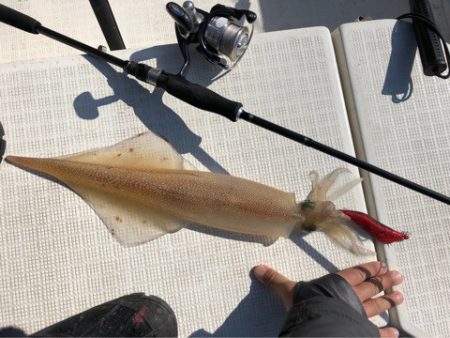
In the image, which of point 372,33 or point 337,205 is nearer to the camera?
point 337,205


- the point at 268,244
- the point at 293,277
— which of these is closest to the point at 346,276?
the point at 293,277

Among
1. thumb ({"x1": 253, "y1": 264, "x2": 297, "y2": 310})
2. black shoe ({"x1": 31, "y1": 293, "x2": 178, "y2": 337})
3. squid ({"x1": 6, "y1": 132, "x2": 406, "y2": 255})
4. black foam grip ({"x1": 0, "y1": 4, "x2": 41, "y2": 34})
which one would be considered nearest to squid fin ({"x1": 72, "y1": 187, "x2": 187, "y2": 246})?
squid ({"x1": 6, "y1": 132, "x2": 406, "y2": 255})

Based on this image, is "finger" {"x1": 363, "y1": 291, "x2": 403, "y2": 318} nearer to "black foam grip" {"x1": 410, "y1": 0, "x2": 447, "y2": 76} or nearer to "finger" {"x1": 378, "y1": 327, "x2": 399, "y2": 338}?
"finger" {"x1": 378, "y1": 327, "x2": 399, "y2": 338}

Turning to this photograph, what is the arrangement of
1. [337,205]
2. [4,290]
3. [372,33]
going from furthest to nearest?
[372,33] < [337,205] < [4,290]

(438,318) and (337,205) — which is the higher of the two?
(337,205)

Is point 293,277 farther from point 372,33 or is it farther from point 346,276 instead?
point 372,33

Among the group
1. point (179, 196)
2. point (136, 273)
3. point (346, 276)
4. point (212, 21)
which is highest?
point (212, 21)
